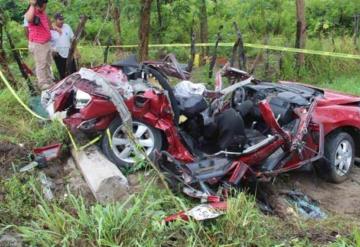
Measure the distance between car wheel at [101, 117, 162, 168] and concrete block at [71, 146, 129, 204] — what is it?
0.45 feet

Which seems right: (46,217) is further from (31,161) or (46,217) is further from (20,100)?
(20,100)

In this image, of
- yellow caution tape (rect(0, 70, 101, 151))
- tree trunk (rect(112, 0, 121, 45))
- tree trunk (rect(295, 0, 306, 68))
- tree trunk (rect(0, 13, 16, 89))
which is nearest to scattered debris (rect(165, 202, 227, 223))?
yellow caution tape (rect(0, 70, 101, 151))

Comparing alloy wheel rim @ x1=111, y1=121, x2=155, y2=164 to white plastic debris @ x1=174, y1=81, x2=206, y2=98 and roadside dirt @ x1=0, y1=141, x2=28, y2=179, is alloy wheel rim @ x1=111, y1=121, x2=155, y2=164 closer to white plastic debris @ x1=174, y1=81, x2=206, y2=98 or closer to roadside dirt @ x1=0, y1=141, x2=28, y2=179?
white plastic debris @ x1=174, y1=81, x2=206, y2=98

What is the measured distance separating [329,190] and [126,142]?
262cm

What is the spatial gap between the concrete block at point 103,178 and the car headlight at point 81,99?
0.56 metres

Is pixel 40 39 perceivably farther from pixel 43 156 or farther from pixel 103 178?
pixel 103 178

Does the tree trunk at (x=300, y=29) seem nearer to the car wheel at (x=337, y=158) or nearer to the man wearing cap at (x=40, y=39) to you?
the car wheel at (x=337, y=158)

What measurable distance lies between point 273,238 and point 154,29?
9816mm

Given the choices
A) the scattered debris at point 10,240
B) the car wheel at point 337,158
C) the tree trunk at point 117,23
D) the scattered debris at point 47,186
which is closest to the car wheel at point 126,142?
the scattered debris at point 47,186

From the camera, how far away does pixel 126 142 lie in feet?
21.1

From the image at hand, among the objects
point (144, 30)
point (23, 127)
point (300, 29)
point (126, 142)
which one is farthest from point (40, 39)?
point (300, 29)

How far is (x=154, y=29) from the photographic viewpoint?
13.7 metres

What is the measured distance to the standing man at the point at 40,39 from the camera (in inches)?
358

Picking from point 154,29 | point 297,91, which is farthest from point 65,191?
point 154,29
